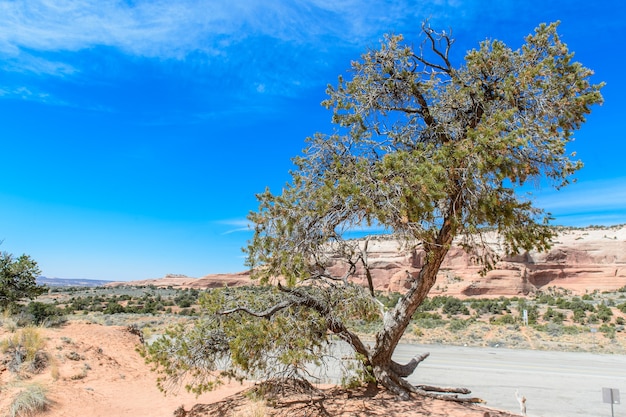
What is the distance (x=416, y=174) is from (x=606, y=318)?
30805 millimetres

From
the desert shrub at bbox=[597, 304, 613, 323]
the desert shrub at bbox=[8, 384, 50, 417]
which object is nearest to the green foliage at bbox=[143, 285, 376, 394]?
the desert shrub at bbox=[8, 384, 50, 417]

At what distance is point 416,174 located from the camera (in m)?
6.14

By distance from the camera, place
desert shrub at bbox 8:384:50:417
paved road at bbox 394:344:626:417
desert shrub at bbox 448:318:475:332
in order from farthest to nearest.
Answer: desert shrub at bbox 448:318:475:332
paved road at bbox 394:344:626:417
desert shrub at bbox 8:384:50:417

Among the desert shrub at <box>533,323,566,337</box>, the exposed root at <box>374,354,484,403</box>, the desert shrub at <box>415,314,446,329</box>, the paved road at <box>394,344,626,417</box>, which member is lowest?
Result: the desert shrub at <box>415,314,446,329</box>

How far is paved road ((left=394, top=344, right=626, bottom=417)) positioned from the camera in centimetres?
1003

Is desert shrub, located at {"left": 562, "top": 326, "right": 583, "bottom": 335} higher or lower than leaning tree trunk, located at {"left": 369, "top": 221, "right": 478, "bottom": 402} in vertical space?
lower

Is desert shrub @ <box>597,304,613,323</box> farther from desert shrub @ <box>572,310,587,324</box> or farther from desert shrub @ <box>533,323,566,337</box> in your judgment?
desert shrub @ <box>533,323,566,337</box>

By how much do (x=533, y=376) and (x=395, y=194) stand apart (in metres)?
10.9

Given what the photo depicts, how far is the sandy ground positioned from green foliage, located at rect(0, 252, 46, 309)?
20.3 feet

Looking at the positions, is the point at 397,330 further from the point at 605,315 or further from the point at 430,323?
the point at 605,315

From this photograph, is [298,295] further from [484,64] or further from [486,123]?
[484,64]

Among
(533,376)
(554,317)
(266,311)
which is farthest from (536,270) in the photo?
(266,311)

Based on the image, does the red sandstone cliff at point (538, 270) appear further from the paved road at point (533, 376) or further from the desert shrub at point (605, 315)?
the paved road at point (533, 376)

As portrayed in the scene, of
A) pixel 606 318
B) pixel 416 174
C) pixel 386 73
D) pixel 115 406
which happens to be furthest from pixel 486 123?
pixel 606 318
